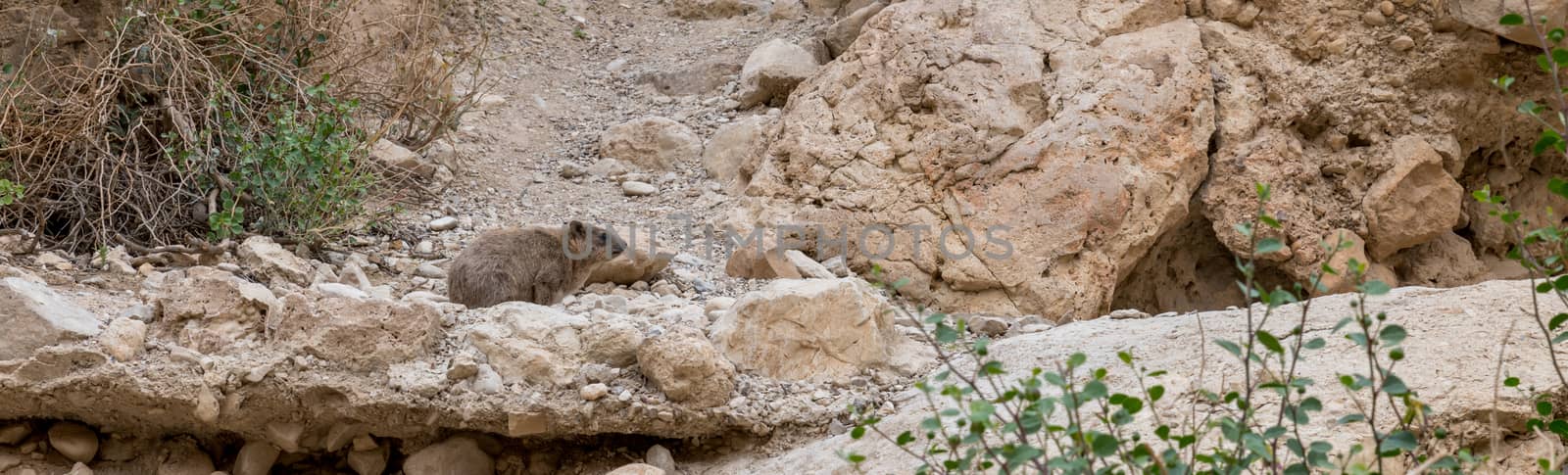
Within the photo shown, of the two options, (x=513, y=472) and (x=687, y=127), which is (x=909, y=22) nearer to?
(x=687, y=127)

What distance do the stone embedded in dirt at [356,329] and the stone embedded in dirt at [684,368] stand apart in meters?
0.75

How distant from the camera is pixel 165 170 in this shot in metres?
6.28

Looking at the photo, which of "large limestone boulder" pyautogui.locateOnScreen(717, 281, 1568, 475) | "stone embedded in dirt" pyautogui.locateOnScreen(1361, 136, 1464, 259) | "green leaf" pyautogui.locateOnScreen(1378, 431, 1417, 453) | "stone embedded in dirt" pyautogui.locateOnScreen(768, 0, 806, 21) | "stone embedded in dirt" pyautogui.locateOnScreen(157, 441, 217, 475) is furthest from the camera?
"stone embedded in dirt" pyautogui.locateOnScreen(768, 0, 806, 21)

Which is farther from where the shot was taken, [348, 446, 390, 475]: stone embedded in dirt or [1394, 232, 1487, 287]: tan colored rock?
[1394, 232, 1487, 287]: tan colored rock

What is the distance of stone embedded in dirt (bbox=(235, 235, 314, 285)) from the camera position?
585cm

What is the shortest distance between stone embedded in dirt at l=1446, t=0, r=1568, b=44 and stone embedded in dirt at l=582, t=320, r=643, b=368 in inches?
189

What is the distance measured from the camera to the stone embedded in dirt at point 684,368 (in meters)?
4.21

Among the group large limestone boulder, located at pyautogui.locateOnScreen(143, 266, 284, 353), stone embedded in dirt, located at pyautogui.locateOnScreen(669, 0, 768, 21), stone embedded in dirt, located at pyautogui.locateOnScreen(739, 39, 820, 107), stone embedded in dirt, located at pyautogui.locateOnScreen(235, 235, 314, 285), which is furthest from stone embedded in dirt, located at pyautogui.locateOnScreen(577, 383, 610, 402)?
stone embedded in dirt, located at pyautogui.locateOnScreen(669, 0, 768, 21)

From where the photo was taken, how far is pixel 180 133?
6234 mm

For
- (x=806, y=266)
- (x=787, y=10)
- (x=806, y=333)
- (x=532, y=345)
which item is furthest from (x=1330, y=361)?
(x=787, y=10)

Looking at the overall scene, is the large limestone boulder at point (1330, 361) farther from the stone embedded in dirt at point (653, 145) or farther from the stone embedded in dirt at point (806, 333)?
the stone embedded in dirt at point (653, 145)

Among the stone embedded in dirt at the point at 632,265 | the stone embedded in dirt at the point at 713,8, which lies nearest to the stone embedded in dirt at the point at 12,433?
the stone embedded in dirt at the point at 632,265

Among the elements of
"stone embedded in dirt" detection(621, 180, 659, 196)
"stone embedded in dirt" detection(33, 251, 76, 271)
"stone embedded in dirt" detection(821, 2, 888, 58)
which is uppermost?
"stone embedded in dirt" detection(33, 251, 76, 271)

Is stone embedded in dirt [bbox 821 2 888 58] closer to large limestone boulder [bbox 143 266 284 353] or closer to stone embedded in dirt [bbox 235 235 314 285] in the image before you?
stone embedded in dirt [bbox 235 235 314 285]
